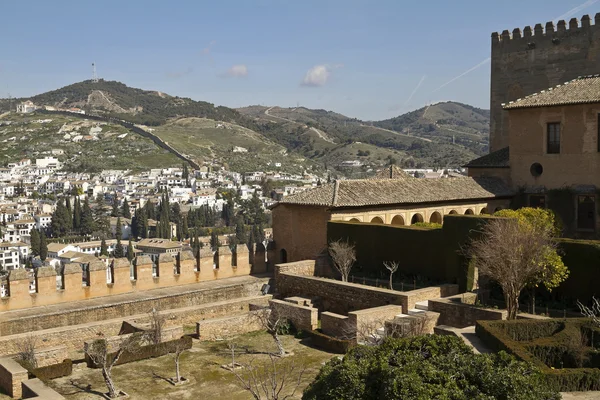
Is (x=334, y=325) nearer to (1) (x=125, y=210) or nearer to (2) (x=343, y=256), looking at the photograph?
(2) (x=343, y=256)

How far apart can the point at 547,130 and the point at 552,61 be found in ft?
19.0

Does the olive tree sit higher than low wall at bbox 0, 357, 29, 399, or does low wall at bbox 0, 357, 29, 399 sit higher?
the olive tree

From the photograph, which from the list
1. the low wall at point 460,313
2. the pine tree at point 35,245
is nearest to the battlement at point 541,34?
the low wall at point 460,313

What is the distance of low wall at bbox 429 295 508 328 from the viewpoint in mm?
13305

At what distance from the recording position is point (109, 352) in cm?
1323

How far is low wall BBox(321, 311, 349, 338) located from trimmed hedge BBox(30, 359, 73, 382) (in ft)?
18.0

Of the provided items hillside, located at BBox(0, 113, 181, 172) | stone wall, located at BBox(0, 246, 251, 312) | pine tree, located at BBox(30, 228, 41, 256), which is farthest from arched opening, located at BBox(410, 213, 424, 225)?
hillside, located at BBox(0, 113, 181, 172)

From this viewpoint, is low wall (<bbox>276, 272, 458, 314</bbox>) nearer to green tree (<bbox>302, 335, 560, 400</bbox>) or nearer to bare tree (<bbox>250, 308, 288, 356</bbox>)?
bare tree (<bbox>250, 308, 288, 356</bbox>)

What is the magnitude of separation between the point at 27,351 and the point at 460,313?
8794 mm

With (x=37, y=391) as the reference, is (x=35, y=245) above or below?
below

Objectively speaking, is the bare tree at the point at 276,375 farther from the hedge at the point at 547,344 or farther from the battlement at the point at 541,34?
the battlement at the point at 541,34

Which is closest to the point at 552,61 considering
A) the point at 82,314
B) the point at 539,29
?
the point at 539,29

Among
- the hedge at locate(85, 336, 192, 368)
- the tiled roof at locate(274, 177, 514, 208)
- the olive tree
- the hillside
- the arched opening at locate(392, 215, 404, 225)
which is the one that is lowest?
the hedge at locate(85, 336, 192, 368)

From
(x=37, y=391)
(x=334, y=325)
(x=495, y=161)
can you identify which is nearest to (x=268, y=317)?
(x=334, y=325)
